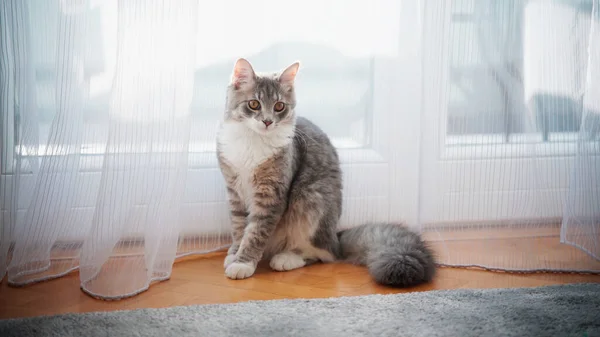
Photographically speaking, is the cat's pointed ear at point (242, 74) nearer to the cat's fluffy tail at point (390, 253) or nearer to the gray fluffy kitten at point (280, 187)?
the gray fluffy kitten at point (280, 187)

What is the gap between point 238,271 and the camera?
1.97 m

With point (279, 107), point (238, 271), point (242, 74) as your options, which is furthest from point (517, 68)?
point (238, 271)

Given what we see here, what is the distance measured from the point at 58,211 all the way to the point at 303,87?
1079mm

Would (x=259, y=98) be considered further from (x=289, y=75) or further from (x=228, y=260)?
(x=228, y=260)

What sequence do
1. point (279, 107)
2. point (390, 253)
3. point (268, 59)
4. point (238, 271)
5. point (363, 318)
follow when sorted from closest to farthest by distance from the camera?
point (363, 318) → point (390, 253) → point (238, 271) → point (279, 107) → point (268, 59)

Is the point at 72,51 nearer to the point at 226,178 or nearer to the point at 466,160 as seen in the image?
the point at 226,178

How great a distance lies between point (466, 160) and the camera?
2146mm

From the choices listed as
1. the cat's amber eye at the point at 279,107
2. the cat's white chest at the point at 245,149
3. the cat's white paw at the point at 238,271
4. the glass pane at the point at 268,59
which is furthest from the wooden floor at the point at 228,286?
the cat's amber eye at the point at 279,107

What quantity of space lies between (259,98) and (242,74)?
0.11 meters

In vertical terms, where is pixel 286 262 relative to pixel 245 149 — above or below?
below

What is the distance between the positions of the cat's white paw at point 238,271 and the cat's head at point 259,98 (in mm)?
507

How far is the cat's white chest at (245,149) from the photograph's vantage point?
2.05m

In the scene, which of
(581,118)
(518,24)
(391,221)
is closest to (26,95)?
(391,221)

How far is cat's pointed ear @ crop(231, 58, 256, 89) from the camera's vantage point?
2.00 m
